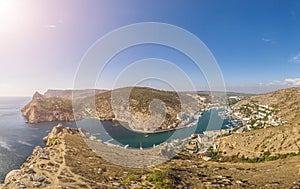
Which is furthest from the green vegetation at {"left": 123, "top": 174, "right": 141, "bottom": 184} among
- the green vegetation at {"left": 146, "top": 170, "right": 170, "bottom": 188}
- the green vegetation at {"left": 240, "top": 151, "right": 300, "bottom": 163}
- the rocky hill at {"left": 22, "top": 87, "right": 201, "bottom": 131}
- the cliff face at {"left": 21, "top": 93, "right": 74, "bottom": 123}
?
the cliff face at {"left": 21, "top": 93, "right": 74, "bottom": 123}

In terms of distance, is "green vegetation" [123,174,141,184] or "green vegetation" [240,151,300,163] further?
"green vegetation" [240,151,300,163]

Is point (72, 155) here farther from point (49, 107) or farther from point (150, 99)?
point (49, 107)

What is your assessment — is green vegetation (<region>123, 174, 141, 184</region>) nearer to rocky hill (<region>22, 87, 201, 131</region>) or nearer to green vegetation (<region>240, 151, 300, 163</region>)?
green vegetation (<region>240, 151, 300, 163</region>)

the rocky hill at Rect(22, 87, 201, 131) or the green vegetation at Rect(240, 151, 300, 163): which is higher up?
the rocky hill at Rect(22, 87, 201, 131)

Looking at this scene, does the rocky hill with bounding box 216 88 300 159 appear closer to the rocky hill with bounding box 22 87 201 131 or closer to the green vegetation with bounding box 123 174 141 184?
the green vegetation with bounding box 123 174 141 184

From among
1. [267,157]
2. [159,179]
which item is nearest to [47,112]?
[159,179]

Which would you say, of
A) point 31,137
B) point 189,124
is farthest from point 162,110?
point 31,137

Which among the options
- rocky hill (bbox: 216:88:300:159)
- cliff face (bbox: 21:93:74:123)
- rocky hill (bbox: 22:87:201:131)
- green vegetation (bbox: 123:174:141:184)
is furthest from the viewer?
cliff face (bbox: 21:93:74:123)

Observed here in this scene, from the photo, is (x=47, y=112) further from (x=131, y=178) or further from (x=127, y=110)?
(x=131, y=178)

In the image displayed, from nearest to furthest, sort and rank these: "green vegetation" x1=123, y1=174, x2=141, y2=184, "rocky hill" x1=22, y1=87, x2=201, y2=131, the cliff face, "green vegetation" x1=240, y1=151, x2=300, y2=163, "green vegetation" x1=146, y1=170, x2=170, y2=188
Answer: "green vegetation" x1=146, y1=170, x2=170, y2=188 → "green vegetation" x1=123, y1=174, x2=141, y2=184 → "green vegetation" x1=240, y1=151, x2=300, y2=163 → "rocky hill" x1=22, y1=87, x2=201, y2=131 → the cliff face
